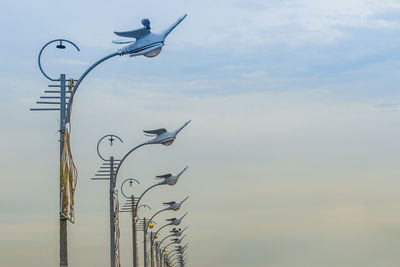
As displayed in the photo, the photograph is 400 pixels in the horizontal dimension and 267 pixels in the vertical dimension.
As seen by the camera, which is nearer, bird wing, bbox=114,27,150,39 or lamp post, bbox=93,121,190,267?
bird wing, bbox=114,27,150,39

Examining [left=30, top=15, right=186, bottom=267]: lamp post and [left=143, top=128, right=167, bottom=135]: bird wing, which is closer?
[left=30, top=15, right=186, bottom=267]: lamp post

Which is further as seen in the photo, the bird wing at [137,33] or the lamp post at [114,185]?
the lamp post at [114,185]

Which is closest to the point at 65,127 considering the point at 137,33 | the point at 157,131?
the point at 137,33

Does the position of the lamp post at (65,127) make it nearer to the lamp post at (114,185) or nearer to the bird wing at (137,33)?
the bird wing at (137,33)

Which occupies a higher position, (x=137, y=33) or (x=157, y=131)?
(x=157, y=131)

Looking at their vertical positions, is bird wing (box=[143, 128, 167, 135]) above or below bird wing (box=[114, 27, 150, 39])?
above

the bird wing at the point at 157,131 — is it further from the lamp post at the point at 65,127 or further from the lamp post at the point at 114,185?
the lamp post at the point at 65,127

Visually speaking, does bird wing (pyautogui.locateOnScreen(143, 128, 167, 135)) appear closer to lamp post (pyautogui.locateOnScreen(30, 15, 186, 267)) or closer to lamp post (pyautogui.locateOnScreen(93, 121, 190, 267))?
lamp post (pyautogui.locateOnScreen(93, 121, 190, 267))

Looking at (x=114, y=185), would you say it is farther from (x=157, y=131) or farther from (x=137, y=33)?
(x=137, y=33)

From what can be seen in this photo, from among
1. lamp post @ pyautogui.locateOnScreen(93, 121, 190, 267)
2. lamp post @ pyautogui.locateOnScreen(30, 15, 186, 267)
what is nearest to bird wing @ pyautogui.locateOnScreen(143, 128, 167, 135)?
lamp post @ pyautogui.locateOnScreen(93, 121, 190, 267)

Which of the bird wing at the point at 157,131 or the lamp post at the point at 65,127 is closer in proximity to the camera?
the lamp post at the point at 65,127

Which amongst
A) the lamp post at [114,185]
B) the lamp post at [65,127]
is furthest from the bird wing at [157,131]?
the lamp post at [65,127]

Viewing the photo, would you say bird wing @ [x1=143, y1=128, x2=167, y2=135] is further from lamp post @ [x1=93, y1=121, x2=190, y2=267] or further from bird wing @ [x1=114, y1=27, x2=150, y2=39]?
bird wing @ [x1=114, y1=27, x2=150, y2=39]

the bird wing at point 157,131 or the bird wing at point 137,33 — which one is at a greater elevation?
the bird wing at point 157,131
